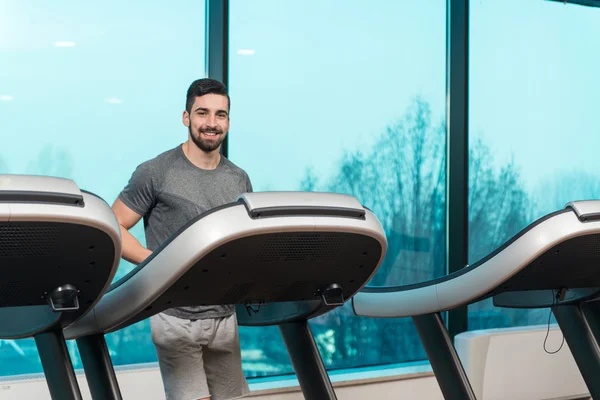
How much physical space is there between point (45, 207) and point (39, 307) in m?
0.46

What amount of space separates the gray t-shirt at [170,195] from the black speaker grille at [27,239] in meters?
0.98

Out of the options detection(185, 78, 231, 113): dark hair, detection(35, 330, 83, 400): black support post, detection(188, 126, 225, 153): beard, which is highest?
detection(185, 78, 231, 113): dark hair

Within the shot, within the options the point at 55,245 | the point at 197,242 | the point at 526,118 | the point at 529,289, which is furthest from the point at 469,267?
the point at 526,118

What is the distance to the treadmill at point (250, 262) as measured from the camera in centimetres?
161

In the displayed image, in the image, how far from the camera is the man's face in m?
2.50

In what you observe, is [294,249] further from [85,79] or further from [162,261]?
[85,79]

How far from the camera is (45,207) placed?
1.37 metres

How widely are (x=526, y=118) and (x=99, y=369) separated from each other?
12.8 ft

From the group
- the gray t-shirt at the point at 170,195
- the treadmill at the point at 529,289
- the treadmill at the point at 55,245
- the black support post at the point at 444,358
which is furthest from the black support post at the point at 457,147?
the treadmill at the point at 55,245

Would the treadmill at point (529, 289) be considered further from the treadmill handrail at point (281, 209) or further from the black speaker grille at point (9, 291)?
the black speaker grille at point (9, 291)

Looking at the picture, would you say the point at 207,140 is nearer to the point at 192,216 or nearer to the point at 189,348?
the point at 192,216

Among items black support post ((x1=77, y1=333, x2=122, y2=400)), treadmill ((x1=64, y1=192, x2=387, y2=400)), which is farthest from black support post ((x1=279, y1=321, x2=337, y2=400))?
black support post ((x1=77, y1=333, x2=122, y2=400))

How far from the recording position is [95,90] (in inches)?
151

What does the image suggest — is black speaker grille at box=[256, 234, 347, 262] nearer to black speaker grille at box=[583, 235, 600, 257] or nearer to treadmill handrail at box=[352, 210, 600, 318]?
treadmill handrail at box=[352, 210, 600, 318]
